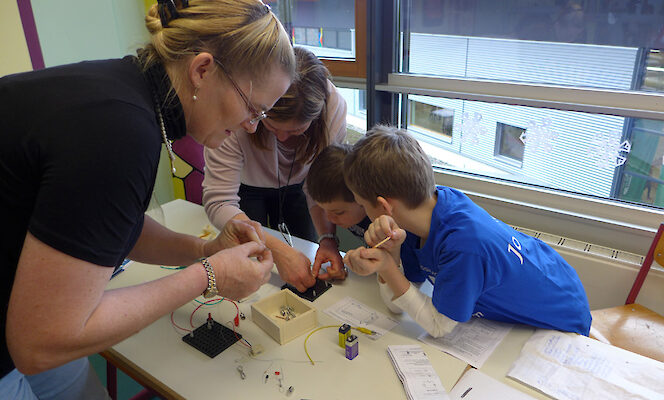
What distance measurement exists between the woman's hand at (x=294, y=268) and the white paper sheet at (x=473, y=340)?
43cm

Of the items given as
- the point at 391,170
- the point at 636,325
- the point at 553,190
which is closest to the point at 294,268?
the point at 391,170

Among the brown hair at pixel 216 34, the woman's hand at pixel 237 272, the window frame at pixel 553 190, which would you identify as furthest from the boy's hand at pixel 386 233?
the window frame at pixel 553 190

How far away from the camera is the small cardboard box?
1.27 m

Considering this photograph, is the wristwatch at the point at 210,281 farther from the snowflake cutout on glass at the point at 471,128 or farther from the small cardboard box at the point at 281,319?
the snowflake cutout on glass at the point at 471,128

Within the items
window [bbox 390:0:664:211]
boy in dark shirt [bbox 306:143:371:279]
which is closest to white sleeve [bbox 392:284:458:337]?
boy in dark shirt [bbox 306:143:371:279]

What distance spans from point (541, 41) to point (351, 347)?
1800 mm

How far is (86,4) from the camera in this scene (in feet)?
9.20

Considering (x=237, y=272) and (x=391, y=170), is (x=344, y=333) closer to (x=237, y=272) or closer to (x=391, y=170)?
(x=237, y=272)

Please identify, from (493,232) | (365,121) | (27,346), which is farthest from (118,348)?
(365,121)

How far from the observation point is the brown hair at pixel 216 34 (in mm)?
862

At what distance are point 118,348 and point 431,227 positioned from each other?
3.08ft

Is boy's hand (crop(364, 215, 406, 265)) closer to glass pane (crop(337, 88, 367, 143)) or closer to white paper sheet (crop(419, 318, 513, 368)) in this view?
white paper sheet (crop(419, 318, 513, 368))

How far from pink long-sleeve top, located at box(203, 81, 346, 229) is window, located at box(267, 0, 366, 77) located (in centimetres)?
91

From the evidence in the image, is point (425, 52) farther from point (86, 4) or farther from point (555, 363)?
point (86, 4)
